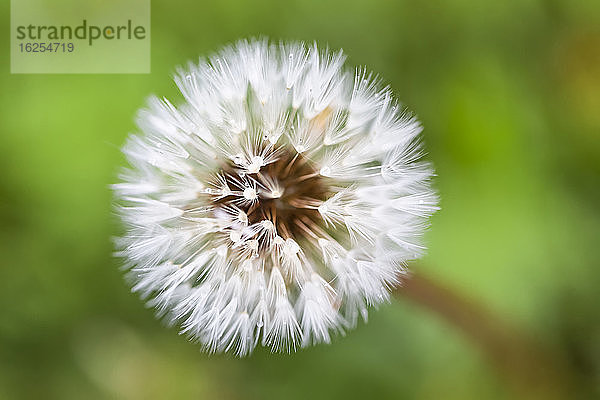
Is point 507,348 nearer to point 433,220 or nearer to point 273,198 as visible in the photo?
point 433,220

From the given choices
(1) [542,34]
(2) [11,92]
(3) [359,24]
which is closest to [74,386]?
(2) [11,92]

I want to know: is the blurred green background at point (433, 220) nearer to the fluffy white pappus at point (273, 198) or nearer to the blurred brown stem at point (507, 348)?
the blurred brown stem at point (507, 348)

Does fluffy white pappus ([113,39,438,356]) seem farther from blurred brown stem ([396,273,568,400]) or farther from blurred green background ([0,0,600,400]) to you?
blurred green background ([0,0,600,400])

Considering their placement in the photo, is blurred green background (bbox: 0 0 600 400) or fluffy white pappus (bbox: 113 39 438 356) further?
blurred green background (bbox: 0 0 600 400)

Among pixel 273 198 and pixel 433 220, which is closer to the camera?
pixel 273 198

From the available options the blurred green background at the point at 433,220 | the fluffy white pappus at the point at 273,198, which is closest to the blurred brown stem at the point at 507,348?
the blurred green background at the point at 433,220

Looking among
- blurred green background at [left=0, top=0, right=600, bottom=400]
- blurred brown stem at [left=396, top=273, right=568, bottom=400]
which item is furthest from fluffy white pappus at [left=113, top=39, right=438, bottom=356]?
blurred green background at [left=0, top=0, right=600, bottom=400]

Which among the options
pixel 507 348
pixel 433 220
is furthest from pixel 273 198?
pixel 507 348
